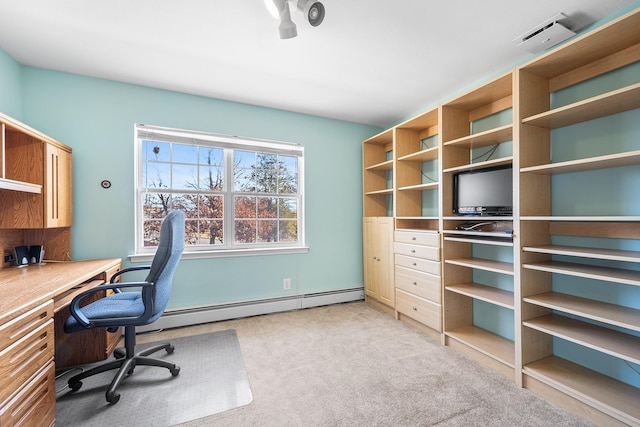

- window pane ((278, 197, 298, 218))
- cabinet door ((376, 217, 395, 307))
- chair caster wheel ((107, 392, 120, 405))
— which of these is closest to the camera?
chair caster wheel ((107, 392, 120, 405))

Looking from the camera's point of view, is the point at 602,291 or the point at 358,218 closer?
the point at 602,291

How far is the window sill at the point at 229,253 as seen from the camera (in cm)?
270

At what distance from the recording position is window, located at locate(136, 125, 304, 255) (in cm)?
284

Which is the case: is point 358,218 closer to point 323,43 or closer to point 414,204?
point 414,204

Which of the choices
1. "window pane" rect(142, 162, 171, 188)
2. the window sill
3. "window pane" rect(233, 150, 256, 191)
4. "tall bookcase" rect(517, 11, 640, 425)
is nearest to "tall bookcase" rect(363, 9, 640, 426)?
"tall bookcase" rect(517, 11, 640, 425)

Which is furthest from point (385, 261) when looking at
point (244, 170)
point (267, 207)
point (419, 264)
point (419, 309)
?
point (244, 170)

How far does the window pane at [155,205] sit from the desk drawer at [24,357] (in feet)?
5.20

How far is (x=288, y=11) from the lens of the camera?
1570mm

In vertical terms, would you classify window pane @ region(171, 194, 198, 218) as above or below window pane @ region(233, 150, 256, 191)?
below

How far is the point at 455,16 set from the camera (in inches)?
69.7

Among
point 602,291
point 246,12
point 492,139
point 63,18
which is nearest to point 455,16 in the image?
point 492,139

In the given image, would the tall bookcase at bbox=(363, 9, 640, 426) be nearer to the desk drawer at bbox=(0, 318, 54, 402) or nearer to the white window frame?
the white window frame

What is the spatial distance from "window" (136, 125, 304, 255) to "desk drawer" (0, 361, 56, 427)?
1555 millimetres

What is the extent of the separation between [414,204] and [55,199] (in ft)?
11.6
